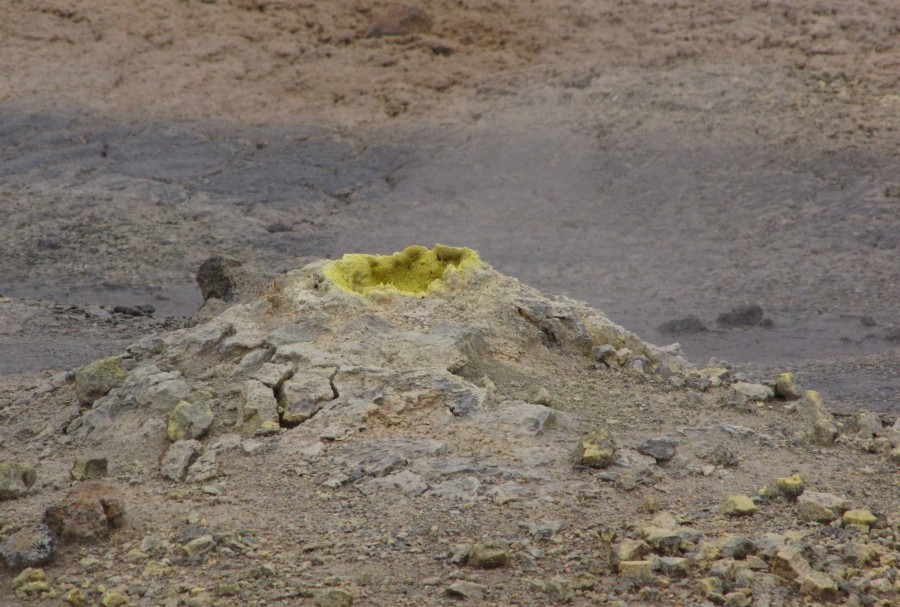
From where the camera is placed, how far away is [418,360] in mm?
3396

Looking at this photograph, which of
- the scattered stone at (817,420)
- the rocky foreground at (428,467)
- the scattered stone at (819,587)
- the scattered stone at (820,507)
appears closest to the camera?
the scattered stone at (819,587)

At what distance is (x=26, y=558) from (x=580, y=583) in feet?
4.32

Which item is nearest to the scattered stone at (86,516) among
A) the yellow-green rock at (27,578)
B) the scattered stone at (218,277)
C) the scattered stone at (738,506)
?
the yellow-green rock at (27,578)

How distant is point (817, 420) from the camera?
3.54m

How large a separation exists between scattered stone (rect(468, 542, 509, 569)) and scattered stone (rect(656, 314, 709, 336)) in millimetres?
4371

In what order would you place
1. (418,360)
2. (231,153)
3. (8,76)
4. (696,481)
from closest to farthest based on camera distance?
(696,481), (418,360), (231,153), (8,76)

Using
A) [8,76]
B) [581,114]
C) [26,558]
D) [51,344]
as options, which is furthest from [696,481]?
[8,76]

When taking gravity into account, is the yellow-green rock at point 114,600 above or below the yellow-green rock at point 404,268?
below

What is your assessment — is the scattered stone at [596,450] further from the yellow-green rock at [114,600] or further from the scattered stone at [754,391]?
the yellow-green rock at [114,600]

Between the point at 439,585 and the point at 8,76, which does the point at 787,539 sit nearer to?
the point at 439,585

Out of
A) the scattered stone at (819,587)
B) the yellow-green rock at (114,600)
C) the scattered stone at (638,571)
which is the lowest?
the yellow-green rock at (114,600)

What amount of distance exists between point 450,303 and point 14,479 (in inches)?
57.1

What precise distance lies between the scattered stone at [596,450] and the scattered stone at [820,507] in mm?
Answer: 504

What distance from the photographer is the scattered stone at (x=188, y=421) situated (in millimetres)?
3197
